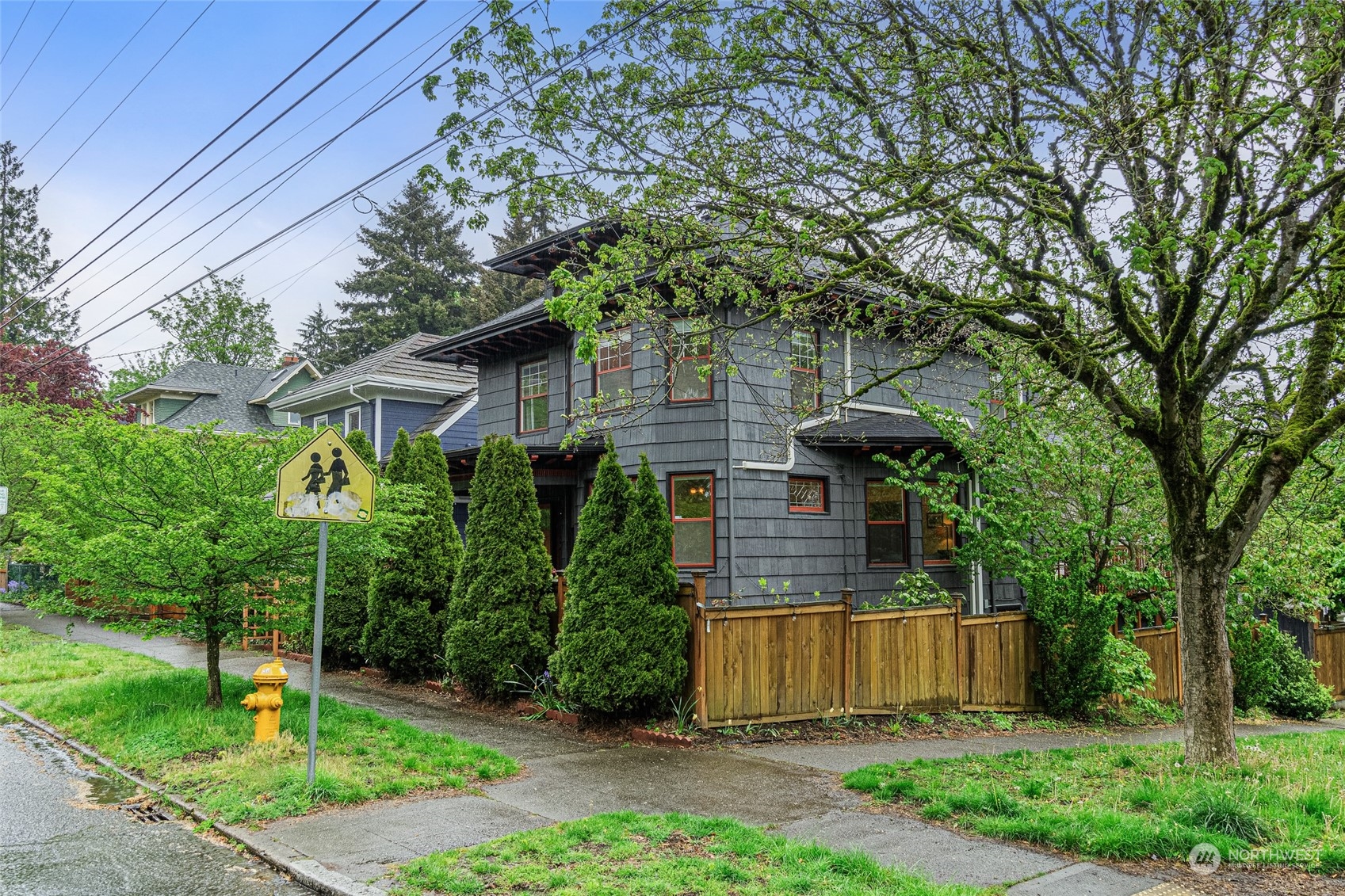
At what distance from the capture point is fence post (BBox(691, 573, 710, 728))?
31.9 feet

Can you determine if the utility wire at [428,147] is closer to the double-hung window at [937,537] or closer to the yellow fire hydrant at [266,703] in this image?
the yellow fire hydrant at [266,703]

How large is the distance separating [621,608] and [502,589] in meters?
2.20

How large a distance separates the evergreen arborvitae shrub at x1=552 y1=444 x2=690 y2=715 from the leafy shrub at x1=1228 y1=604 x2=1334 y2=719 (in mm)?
10229

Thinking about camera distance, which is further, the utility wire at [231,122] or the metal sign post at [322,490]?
the utility wire at [231,122]

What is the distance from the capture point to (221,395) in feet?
113

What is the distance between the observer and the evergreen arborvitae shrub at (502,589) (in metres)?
11.3

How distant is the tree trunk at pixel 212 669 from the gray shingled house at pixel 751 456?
5.77 metres

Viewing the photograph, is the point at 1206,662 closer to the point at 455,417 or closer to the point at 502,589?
the point at 502,589

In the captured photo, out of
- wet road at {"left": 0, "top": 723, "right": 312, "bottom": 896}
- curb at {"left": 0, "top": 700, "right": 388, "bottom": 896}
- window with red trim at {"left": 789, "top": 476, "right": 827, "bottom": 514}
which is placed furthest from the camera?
window with red trim at {"left": 789, "top": 476, "right": 827, "bottom": 514}

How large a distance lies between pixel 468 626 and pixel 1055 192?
8084 millimetres

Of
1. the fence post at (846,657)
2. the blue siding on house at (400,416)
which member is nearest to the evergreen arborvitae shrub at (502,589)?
the fence post at (846,657)

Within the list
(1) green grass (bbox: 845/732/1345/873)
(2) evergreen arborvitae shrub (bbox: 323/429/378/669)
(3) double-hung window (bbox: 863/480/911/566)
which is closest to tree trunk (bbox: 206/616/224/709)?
(2) evergreen arborvitae shrub (bbox: 323/429/378/669)

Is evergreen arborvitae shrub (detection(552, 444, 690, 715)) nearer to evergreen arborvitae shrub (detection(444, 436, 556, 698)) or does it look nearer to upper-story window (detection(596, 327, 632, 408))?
evergreen arborvitae shrub (detection(444, 436, 556, 698))

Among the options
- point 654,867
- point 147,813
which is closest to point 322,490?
point 147,813
